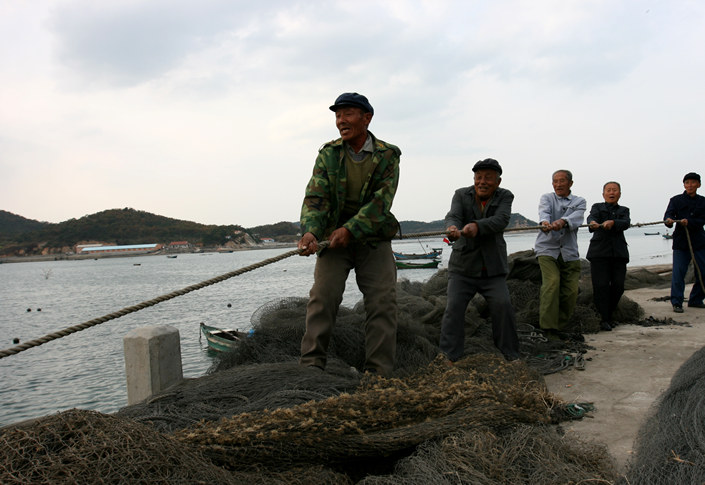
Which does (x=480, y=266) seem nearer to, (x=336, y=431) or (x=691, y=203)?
(x=336, y=431)

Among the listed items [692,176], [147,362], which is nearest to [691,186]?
[692,176]

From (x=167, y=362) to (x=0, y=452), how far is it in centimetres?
278

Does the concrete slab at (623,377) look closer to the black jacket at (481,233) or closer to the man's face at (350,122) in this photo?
the black jacket at (481,233)

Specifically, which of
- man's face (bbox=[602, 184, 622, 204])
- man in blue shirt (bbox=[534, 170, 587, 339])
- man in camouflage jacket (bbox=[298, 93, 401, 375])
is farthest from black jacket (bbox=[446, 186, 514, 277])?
man's face (bbox=[602, 184, 622, 204])

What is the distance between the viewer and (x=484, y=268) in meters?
4.61

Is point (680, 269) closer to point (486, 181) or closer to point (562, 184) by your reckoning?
point (562, 184)

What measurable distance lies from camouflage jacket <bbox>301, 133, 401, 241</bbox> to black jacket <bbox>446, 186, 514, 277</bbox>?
994 millimetres

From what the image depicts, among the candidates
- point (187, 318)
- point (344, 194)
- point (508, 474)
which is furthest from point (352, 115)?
point (187, 318)

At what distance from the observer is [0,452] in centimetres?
179

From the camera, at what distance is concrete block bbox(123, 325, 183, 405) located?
173 inches

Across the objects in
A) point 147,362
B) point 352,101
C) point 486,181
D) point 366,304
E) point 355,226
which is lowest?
point 147,362

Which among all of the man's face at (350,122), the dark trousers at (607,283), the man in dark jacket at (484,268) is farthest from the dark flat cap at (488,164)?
the dark trousers at (607,283)

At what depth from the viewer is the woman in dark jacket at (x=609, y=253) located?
6.70 meters

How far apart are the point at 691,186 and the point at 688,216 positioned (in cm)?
47
